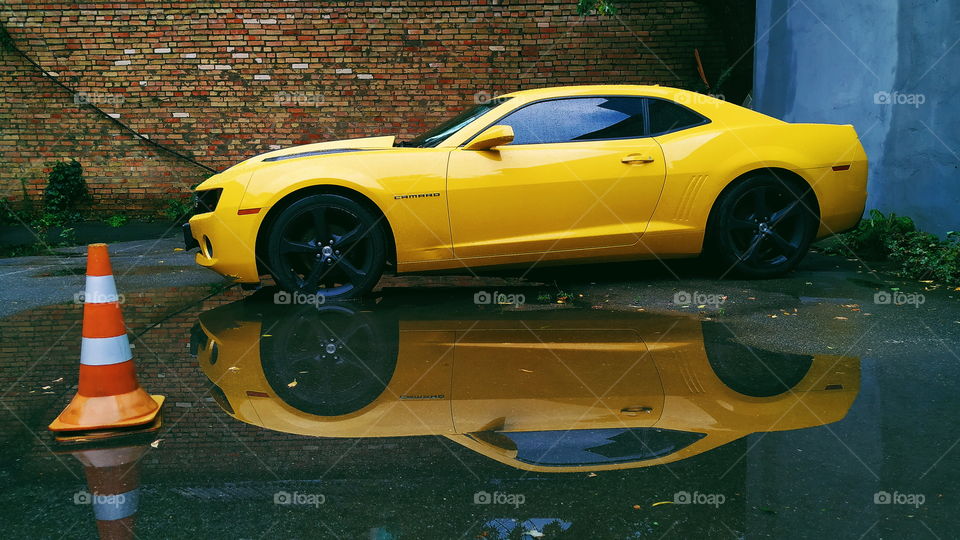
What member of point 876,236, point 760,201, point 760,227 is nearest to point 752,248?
point 760,227

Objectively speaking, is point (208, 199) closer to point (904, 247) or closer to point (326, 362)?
point (326, 362)

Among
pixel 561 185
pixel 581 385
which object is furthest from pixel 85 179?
pixel 581 385

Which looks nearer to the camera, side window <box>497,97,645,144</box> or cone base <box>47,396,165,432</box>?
→ cone base <box>47,396,165,432</box>

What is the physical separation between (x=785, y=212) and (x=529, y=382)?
11.3 feet

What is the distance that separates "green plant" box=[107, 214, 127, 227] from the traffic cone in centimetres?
908

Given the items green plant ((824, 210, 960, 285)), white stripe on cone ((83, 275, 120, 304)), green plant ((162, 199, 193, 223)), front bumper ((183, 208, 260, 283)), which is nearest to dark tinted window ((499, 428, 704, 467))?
white stripe on cone ((83, 275, 120, 304))

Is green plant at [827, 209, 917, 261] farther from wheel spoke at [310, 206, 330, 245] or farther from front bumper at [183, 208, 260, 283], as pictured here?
front bumper at [183, 208, 260, 283]

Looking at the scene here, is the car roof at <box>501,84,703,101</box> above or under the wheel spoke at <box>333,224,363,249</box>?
above

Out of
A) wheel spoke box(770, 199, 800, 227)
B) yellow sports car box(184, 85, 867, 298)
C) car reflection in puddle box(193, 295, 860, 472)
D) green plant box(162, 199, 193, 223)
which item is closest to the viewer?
car reflection in puddle box(193, 295, 860, 472)

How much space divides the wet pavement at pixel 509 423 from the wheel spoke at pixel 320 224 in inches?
20.7

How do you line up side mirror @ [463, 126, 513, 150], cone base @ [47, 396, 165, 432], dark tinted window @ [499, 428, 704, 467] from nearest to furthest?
dark tinted window @ [499, 428, 704, 467]
cone base @ [47, 396, 165, 432]
side mirror @ [463, 126, 513, 150]

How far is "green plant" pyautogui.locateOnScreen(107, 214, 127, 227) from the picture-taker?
38.4ft

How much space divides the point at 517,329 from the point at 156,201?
838 centimetres

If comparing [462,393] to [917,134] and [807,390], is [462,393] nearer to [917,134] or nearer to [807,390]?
[807,390]
